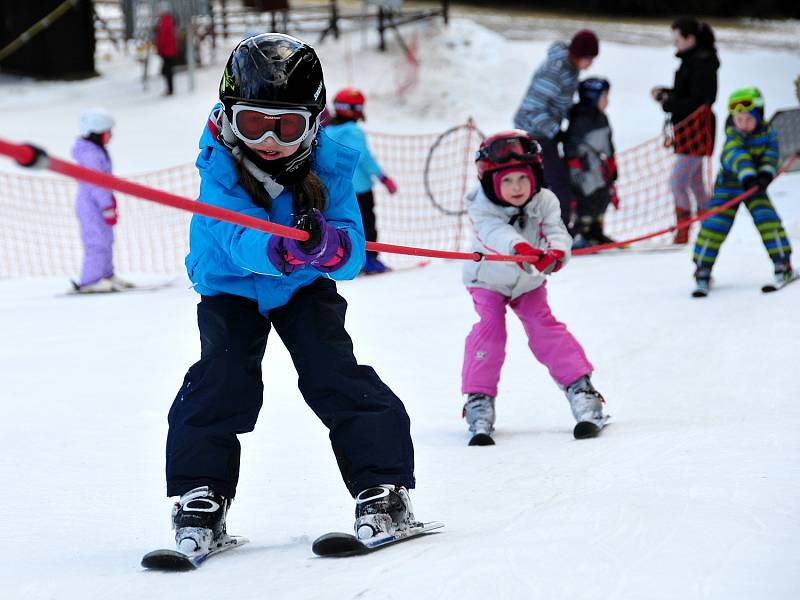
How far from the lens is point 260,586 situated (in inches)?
126

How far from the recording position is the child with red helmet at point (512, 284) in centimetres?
529

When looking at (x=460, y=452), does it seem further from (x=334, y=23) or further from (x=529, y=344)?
(x=334, y=23)

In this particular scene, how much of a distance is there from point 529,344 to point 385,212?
847cm

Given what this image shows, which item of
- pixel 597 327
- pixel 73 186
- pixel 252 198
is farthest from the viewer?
pixel 73 186

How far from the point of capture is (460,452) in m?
5.25

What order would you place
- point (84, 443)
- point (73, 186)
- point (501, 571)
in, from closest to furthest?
point (501, 571), point (84, 443), point (73, 186)

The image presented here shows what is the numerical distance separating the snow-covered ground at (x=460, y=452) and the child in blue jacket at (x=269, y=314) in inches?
8.9

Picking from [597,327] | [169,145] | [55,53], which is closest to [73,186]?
[169,145]

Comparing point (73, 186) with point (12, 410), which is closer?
point (12, 410)

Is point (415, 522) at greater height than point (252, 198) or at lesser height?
lesser

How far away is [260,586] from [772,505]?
154 centimetres

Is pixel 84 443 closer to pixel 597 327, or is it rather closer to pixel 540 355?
pixel 540 355

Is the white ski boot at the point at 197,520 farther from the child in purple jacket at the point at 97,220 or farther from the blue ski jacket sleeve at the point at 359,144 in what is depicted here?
the child in purple jacket at the point at 97,220

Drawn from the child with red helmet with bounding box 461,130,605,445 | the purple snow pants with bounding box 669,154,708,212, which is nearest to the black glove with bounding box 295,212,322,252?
the child with red helmet with bounding box 461,130,605,445
